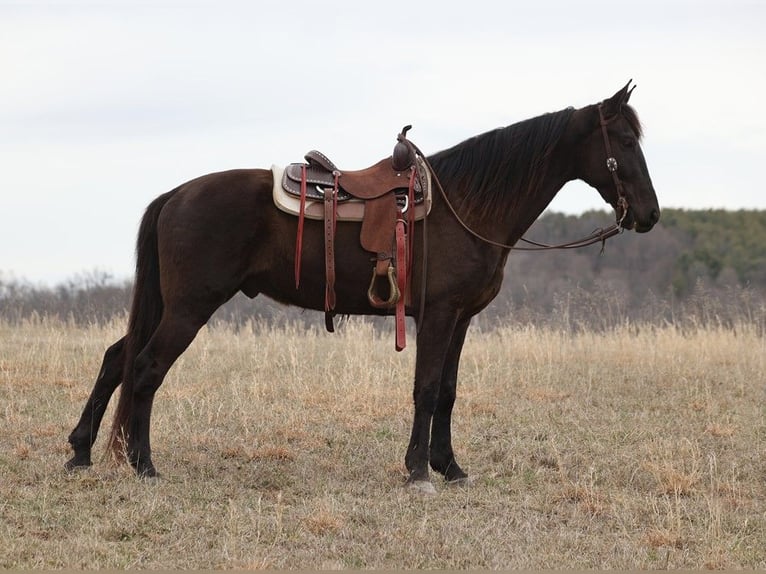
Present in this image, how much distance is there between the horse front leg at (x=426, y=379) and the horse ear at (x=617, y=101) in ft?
5.39

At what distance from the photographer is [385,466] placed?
6.83 metres

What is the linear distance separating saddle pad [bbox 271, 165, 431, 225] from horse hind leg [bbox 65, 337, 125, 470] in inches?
57.4

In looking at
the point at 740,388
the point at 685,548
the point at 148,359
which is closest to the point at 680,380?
the point at 740,388

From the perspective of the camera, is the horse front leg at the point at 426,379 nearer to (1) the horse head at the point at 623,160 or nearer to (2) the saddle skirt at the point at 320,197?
(2) the saddle skirt at the point at 320,197

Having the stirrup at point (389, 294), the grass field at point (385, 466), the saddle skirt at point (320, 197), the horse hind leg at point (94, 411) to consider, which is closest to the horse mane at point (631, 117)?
the saddle skirt at point (320, 197)

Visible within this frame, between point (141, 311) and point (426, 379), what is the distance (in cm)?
194

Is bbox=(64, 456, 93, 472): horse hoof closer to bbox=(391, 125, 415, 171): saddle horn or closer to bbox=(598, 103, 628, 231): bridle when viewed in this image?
bbox=(391, 125, 415, 171): saddle horn

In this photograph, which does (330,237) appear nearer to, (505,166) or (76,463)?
(505,166)

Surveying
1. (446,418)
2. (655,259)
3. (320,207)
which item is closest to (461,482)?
(446,418)

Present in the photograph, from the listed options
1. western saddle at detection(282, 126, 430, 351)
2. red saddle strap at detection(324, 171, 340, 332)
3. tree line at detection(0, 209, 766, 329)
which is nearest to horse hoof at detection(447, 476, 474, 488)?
western saddle at detection(282, 126, 430, 351)

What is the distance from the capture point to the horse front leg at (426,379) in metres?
6.16

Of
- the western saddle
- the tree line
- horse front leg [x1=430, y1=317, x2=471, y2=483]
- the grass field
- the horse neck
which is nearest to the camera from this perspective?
the grass field

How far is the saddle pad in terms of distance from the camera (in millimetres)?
6238

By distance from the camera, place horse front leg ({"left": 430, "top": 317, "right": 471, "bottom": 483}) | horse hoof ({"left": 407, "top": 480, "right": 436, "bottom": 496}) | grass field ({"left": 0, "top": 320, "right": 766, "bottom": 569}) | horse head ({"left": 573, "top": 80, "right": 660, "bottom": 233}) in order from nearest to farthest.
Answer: grass field ({"left": 0, "top": 320, "right": 766, "bottom": 569}) < horse hoof ({"left": 407, "top": 480, "right": 436, "bottom": 496}) < horse head ({"left": 573, "top": 80, "right": 660, "bottom": 233}) < horse front leg ({"left": 430, "top": 317, "right": 471, "bottom": 483})
